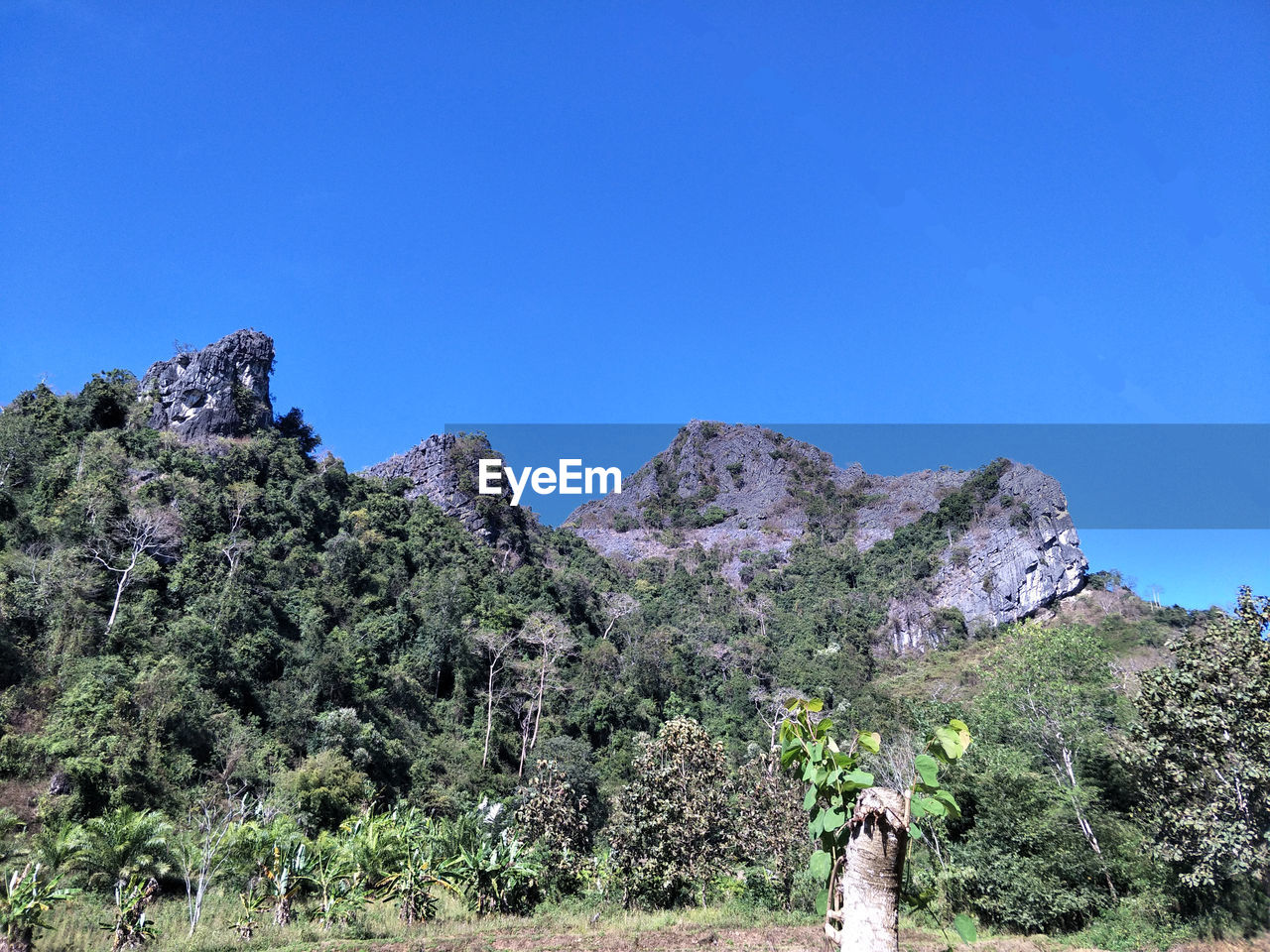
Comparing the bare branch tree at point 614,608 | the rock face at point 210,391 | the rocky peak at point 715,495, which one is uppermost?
the rocky peak at point 715,495

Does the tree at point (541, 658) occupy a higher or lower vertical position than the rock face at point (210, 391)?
lower

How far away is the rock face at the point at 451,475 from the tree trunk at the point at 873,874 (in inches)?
1832

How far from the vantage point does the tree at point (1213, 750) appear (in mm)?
10453

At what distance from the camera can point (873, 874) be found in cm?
213

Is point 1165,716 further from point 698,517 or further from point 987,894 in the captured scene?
point 698,517

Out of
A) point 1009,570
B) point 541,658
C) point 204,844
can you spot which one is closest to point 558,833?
point 204,844

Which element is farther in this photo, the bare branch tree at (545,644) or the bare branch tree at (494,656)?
the bare branch tree at (545,644)

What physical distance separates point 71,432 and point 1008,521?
225ft

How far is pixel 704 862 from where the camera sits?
12672mm

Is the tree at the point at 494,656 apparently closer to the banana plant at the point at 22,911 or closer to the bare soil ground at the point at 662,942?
the bare soil ground at the point at 662,942

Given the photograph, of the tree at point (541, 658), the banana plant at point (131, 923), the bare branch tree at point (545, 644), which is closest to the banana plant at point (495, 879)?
the banana plant at point (131, 923)

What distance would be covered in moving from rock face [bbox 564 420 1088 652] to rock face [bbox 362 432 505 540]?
34.0 metres

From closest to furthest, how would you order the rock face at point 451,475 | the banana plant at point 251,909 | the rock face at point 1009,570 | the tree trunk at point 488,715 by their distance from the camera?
the banana plant at point 251,909 → the tree trunk at point 488,715 → the rock face at point 451,475 → the rock face at point 1009,570

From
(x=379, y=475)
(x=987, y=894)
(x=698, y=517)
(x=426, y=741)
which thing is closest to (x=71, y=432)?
(x=426, y=741)
